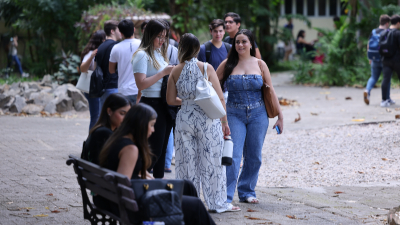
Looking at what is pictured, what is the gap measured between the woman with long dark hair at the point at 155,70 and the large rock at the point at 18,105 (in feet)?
26.1

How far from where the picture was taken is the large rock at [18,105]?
40.9 feet

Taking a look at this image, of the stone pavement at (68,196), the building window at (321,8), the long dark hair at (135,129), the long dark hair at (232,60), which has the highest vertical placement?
the building window at (321,8)

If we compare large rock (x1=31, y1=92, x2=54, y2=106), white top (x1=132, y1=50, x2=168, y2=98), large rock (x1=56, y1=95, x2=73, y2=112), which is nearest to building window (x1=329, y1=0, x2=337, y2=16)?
large rock (x1=31, y1=92, x2=54, y2=106)

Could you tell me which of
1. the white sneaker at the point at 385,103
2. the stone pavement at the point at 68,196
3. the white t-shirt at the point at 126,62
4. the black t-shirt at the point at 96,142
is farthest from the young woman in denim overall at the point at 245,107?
the white sneaker at the point at 385,103

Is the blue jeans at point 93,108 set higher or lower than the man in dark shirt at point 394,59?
lower

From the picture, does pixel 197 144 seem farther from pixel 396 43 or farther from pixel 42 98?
pixel 42 98

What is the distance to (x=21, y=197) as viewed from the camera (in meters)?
5.42

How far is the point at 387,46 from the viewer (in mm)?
11484

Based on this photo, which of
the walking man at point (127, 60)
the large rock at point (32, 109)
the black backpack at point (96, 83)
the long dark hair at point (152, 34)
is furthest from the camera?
the large rock at point (32, 109)

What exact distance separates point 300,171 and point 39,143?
4498 millimetres

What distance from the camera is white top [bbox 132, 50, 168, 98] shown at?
5.27 meters

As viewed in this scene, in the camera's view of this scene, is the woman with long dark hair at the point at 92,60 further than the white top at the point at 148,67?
Yes

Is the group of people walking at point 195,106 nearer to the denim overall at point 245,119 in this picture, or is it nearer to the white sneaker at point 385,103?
the denim overall at point 245,119

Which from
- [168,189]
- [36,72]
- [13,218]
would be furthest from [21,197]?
[36,72]
